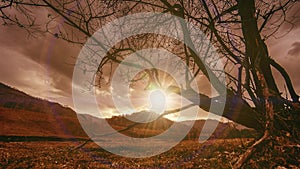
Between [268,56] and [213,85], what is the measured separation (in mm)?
1058

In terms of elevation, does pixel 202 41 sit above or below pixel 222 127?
above

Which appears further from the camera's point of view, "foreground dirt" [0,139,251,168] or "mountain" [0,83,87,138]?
"mountain" [0,83,87,138]

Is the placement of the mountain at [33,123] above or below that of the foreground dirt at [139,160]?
above

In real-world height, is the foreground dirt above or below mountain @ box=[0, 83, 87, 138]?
below

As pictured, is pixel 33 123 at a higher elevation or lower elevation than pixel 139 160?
higher

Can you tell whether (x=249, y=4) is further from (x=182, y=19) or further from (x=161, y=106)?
(x=161, y=106)

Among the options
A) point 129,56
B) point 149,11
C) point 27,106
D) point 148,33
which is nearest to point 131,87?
point 129,56

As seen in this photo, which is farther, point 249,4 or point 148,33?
point 148,33

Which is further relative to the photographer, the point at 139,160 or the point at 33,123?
the point at 33,123

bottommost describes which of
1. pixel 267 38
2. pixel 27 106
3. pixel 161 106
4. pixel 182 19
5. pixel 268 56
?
pixel 161 106

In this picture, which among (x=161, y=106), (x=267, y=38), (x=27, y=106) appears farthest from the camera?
(x=27, y=106)

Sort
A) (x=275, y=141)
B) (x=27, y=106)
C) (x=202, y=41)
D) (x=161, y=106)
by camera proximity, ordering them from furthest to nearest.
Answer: (x=27, y=106), (x=202, y=41), (x=161, y=106), (x=275, y=141)

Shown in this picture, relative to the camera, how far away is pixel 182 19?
4957 mm

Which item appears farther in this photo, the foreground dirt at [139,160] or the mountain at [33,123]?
Answer: the mountain at [33,123]
